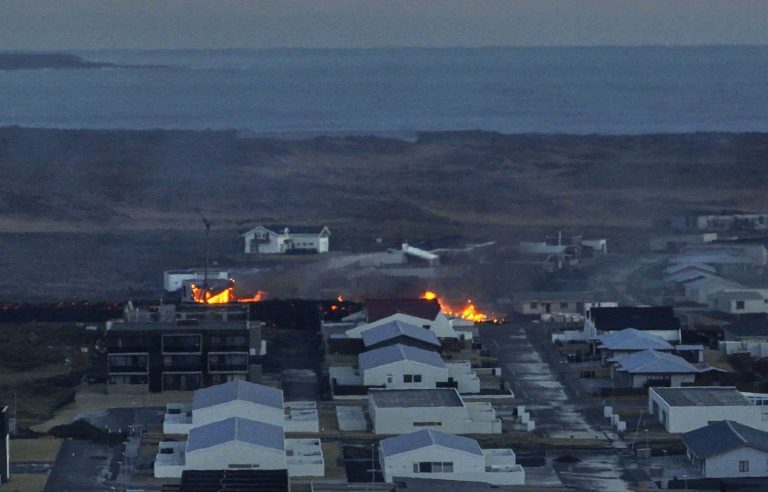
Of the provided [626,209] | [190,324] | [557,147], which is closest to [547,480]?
[190,324]

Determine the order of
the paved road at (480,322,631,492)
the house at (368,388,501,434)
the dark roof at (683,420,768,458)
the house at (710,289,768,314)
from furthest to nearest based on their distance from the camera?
the house at (710,289,768,314) < the house at (368,388,501,434) < the paved road at (480,322,631,492) < the dark roof at (683,420,768,458)

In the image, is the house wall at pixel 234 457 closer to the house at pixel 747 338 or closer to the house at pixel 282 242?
the house at pixel 747 338

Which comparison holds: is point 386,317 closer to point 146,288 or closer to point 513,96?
point 146,288

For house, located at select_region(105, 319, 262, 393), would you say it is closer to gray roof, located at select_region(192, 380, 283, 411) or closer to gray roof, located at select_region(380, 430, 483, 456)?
gray roof, located at select_region(192, 380, 283, 411)

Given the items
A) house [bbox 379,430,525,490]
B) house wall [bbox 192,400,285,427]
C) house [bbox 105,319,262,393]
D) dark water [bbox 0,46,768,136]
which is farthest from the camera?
dark water [bbox 0,46,768,136]

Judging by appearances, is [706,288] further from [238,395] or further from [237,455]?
[237,455]

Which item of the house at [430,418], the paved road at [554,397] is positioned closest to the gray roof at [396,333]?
the paved road at [554,397]

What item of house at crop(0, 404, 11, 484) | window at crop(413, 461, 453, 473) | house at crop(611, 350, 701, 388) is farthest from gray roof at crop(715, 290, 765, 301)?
house at crop(0, 404, 11, 484)
